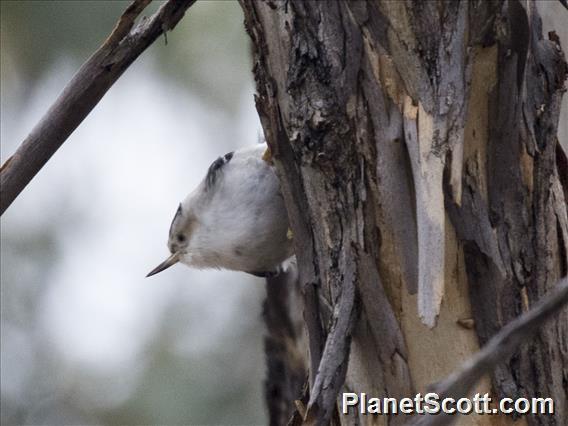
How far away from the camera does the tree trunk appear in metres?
1.35

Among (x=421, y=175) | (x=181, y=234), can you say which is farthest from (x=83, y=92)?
(x=181, y=234)

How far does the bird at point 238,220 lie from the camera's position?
80.4 inches

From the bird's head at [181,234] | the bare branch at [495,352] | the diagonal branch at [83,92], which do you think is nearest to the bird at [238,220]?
the bird's head at [181,234]

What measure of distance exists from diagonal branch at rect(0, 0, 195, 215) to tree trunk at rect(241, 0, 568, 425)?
0.67 feet

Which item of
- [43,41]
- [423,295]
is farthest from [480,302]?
[43,41]

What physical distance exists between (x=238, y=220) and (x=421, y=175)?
86 cm

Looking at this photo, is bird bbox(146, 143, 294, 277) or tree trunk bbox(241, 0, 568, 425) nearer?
tree trunk bbox(241, 0, 568, 425)

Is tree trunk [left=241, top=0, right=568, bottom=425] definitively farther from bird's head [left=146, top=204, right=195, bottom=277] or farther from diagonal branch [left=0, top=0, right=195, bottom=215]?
bird's head [left=146, top=204, right=195, bottom=277]

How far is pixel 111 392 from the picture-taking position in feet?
16.2

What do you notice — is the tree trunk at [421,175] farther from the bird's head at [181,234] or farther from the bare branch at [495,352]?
the bird's head at [181,234]

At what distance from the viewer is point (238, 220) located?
2150 mm

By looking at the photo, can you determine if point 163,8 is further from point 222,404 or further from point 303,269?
point 222,404

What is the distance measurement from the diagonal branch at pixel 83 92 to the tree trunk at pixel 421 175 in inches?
8.1

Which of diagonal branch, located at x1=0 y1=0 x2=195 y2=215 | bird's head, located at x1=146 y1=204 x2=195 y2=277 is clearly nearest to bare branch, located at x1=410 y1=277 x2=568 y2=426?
diagonal branch, located at x1=0 y1=0 x2=195 y2=215
